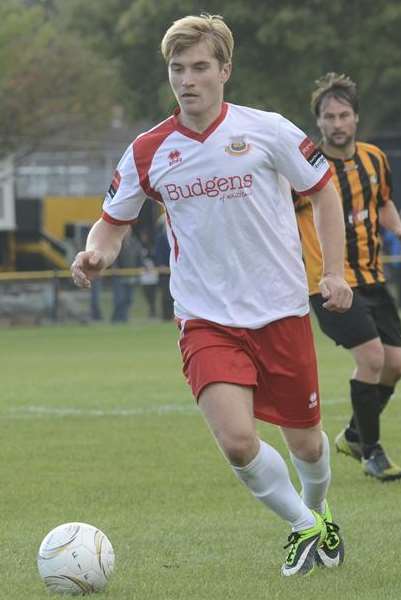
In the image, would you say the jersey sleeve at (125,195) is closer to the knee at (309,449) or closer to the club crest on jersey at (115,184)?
the club crest on jersey at (115,184)

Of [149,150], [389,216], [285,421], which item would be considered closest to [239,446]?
[285,421]

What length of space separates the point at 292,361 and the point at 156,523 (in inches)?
66.8

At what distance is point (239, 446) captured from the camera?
600cm

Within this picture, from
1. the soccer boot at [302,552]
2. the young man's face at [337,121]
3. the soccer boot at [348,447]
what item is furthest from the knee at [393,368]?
the soccer boot at [302,552]

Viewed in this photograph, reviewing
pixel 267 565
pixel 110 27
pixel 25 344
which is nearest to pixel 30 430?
pixel 267 565

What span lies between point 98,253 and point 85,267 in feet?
0.40

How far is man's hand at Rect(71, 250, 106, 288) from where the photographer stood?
20.5 ft

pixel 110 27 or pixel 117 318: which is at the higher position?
pixel 110 27

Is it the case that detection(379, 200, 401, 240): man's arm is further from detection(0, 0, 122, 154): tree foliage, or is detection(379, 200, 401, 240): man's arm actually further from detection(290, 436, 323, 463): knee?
detection(0, 0, 122, 154): tree foliage

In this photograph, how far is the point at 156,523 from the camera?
761 centimetres

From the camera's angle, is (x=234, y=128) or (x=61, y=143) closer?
(x=234, y=128)

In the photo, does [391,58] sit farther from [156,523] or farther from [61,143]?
[156,523]

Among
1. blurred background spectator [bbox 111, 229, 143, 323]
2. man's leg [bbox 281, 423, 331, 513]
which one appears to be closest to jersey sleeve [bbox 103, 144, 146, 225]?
man's leg [bbox 281, 423, 331, 513]

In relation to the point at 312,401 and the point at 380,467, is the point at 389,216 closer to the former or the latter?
the point at 380,467
